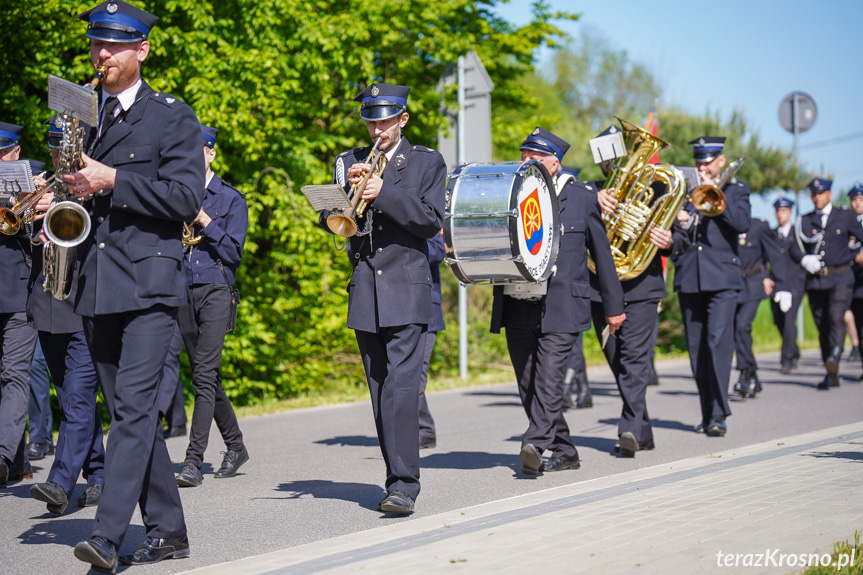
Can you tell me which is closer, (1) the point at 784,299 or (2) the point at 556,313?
(2) the point at 556,313

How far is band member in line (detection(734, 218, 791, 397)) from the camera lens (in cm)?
1280

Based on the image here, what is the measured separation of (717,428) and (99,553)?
20.0 feet

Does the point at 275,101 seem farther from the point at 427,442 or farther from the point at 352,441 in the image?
the point at 427,442

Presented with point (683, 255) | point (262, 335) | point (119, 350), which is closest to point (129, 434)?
point (119, 350)

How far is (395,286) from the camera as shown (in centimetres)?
589

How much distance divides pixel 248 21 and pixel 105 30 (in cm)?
773

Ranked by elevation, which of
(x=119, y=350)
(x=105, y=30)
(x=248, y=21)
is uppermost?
(x=248, y=21)

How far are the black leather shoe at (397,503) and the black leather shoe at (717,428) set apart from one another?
4.21 m

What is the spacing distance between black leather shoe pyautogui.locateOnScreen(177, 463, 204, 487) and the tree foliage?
5.34 m

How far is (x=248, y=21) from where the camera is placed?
12.2 m

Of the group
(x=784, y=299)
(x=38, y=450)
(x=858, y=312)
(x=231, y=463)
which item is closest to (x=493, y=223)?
(x=231, y=463)

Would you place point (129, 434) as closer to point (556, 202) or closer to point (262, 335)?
point (556, 202)

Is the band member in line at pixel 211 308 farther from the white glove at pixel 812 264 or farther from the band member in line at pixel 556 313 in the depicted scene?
the white glove at pixel 812 264

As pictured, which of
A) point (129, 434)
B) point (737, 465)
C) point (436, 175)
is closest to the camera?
point (129, 434)
